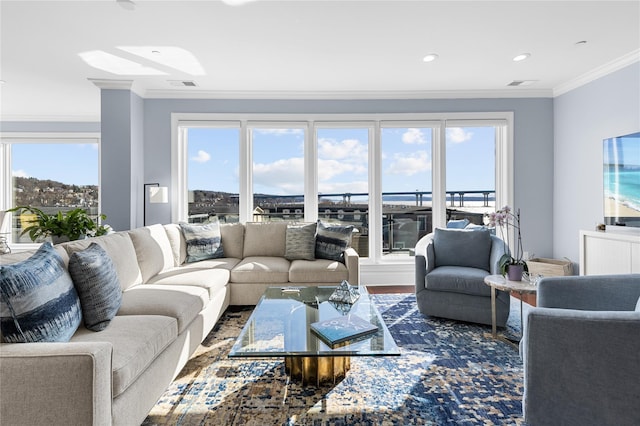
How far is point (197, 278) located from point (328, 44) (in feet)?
8.15

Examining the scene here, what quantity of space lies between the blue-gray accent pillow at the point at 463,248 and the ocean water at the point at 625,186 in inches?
55.1

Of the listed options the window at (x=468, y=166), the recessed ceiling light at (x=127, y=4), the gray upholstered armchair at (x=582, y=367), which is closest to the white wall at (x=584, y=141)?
the window at (x=468, y=166)

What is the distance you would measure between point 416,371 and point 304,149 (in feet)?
10.7

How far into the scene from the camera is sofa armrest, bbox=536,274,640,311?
1819 millimetres

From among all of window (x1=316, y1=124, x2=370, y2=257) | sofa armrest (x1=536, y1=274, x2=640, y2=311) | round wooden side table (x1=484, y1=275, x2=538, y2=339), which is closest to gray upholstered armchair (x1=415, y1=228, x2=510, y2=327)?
round wooden side table (x1=484, y1=275, x2=538, y2=339)

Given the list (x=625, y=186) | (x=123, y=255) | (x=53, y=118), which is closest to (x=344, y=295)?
(x=123, y=255)

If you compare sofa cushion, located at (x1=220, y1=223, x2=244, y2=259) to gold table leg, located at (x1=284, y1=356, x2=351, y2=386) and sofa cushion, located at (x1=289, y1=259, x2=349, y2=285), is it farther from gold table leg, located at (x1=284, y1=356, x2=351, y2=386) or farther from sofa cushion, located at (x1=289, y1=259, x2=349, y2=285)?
gold table leg, located at (x1=284, y1=356, x2=351, y2=386)

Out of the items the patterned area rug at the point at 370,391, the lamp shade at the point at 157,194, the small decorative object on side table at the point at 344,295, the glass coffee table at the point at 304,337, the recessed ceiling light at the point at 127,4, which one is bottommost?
the patterned area rug at the point at 370,391

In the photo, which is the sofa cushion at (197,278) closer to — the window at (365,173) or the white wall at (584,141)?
the window at (365,173)

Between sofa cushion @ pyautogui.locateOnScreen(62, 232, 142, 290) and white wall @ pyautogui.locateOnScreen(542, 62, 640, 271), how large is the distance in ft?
16.0

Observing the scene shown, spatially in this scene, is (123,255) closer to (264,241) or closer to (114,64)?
(264,241)

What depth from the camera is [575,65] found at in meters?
3.75

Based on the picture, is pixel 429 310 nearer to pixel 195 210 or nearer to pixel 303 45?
pixel 303 45

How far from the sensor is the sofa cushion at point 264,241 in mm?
4102
